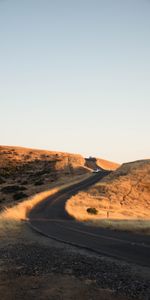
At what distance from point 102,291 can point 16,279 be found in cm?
347

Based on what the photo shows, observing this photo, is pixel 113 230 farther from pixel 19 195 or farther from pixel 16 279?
pixel 19 195

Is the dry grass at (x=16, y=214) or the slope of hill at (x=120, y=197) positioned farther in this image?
the slope of hill at (x=120, y=197)

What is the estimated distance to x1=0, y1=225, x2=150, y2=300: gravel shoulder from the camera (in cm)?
1298

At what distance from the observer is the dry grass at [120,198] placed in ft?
152

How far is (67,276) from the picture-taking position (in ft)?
49.5

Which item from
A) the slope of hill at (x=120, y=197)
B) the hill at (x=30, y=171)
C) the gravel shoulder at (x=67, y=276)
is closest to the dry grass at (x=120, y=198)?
the slope of hill at (x=120, y=197)

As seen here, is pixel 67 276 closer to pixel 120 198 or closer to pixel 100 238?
pixel 100 238

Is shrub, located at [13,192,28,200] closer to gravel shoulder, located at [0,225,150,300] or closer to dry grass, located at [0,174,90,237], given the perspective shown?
dry grass, located at [0,174,90,237]

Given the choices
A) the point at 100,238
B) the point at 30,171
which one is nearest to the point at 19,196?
the point at 100,238

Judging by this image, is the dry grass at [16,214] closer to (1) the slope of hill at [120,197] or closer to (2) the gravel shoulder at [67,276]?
(1) the slope of hill at [120,197]

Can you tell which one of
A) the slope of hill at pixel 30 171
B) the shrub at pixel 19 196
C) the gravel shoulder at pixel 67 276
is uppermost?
the slope of hill at pixel 30 171

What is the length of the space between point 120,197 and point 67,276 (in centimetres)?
4817

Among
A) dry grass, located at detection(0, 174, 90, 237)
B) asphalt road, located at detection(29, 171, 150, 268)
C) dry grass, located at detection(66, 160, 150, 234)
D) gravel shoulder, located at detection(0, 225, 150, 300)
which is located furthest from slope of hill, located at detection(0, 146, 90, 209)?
gravel shoulder, located at detection(0, 225, 150, 300)

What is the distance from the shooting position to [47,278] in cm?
1495
